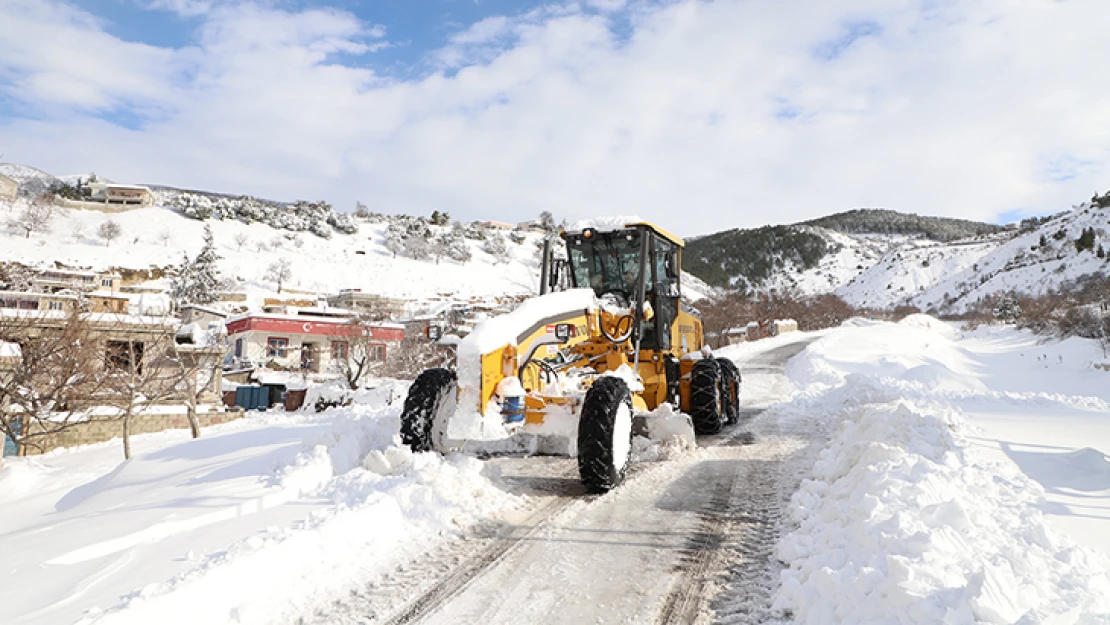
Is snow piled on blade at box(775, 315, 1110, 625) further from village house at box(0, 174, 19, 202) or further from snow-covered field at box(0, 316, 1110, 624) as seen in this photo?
village house at box(0, 174, 19, 202)

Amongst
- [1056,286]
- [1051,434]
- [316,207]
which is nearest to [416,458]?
[1051,434]

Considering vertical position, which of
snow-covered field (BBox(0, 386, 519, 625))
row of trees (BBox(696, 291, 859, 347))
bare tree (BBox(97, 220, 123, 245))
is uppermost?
bare tree (BBox(97, 220, 123, 245))

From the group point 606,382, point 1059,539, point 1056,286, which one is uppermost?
point 1056,286

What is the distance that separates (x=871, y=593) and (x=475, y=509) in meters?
3.23

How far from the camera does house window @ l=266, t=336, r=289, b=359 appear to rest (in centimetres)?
4072

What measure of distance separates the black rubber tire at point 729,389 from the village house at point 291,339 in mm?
31023

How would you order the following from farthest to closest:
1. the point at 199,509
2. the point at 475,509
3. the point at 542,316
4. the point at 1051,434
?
the point at 1051,434, the point at 542,316, the point at 475,509, the point at 199,509

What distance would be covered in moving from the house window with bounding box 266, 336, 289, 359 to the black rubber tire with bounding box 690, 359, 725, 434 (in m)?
36.8

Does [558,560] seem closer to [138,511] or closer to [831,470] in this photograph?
[831,470]

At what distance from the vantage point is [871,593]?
320 cm

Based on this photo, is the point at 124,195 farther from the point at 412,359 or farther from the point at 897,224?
the point at 897,224

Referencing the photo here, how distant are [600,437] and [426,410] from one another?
1886 mm

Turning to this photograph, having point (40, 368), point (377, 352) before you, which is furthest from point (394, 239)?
point (40, 368)

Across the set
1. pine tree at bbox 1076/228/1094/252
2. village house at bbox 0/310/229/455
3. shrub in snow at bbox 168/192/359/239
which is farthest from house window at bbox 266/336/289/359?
pine tree at bbox 1076/228/1094/252
